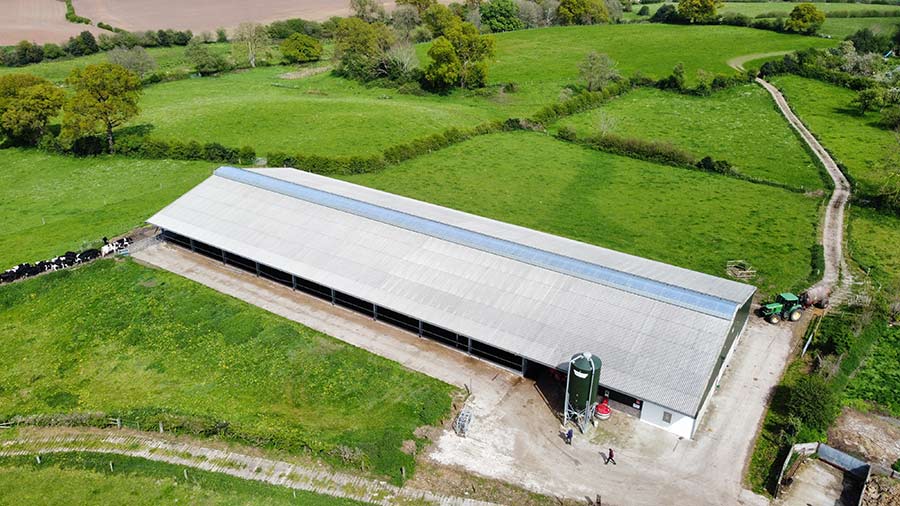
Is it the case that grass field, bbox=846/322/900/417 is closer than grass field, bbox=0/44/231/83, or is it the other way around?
grass field, bbox=846/322/900/417

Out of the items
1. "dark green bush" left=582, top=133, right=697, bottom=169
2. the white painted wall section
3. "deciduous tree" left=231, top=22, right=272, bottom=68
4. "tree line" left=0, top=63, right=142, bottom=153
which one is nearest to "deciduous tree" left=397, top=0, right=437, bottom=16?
"deciduous tree" left=231, top=22, right=272, bottom=68

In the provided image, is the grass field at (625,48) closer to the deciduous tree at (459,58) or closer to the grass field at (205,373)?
the deciduous tree at (459,58)

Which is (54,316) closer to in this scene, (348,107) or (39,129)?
(39,129)

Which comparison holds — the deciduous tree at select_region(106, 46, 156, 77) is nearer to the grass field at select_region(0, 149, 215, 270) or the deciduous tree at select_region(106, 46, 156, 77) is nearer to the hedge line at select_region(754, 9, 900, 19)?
the grass field at select_region(0, 149, 215, 270)

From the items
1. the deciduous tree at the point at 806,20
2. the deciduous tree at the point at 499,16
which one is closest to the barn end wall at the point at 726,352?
the deciduous tree at the point at 806,20

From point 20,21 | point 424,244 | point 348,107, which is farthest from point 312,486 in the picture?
point 20,21

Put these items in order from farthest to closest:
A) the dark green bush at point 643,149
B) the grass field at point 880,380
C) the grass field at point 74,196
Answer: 1. the dark green bush at point 643,149
2. the grass field at point 74,196
3. the grass field at point 880,380

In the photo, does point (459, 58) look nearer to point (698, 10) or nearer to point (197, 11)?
point (698, 10)
